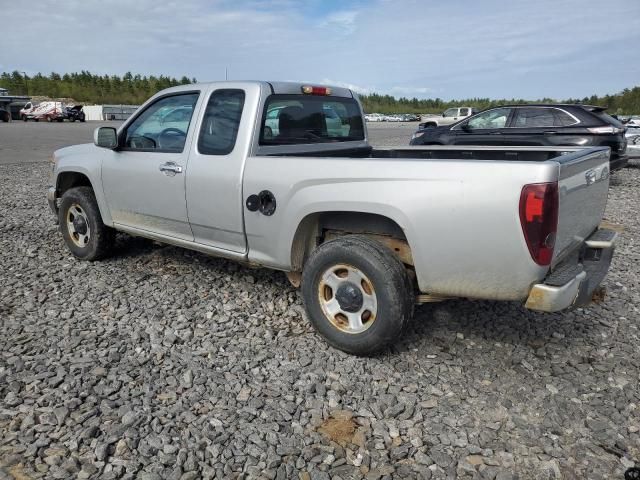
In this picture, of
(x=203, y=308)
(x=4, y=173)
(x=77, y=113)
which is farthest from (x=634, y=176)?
(x=77, y=113)

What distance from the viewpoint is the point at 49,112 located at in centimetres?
4566

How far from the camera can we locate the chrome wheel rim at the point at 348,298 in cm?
335

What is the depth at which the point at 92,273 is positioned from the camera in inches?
197

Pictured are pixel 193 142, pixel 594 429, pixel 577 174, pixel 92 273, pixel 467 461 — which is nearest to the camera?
pixel 467 461

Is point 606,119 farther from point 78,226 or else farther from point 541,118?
point 78,226

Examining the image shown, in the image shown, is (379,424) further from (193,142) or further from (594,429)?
(193,142)

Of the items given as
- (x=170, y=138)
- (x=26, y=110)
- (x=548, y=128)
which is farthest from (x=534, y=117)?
(x=26, y=110)

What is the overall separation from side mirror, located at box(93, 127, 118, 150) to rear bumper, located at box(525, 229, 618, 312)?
3754 millimetres

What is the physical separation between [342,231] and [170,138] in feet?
5.95

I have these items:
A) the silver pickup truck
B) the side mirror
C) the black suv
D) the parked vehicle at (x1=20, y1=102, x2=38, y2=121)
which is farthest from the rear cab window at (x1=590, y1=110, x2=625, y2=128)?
the parked vehicle at (x1=20, y1=102, x2=38, y2=121)

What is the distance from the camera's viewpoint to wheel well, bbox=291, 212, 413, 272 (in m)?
3.37

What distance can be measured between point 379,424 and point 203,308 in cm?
197

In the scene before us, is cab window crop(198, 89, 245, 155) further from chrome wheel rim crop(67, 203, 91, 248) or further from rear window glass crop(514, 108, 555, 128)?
rear window glass crop(514, 108, 555, 128)

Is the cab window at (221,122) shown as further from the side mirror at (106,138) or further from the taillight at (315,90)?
the side mirror at (106,138)
